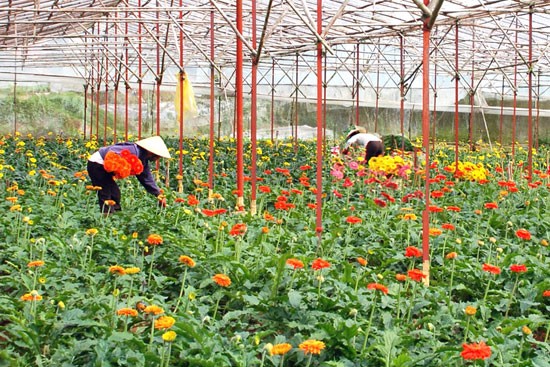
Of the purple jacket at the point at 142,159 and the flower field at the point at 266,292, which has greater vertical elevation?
the purple jacket at the point at 142,159

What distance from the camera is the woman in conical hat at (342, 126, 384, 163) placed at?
1074cm

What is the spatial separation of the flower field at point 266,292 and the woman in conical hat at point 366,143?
311 centimetres

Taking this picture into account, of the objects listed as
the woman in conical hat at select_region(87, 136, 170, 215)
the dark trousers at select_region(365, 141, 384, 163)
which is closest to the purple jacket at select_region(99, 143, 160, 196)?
the woman in conical hat at select_region(87, 136, 170, 215)

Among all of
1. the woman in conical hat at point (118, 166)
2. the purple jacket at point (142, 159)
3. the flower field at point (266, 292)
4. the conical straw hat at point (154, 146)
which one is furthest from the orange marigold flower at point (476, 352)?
the conical straw hat at point (154, 146)

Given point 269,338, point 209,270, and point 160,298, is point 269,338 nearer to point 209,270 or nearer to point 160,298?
point 160,298

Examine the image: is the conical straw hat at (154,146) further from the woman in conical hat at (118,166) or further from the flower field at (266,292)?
the flower field at (266,292)

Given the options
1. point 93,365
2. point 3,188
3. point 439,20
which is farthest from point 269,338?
point 439,20

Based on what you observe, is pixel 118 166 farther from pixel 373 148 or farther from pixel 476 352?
pixel 373 148

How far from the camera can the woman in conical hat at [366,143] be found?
10.7 meters

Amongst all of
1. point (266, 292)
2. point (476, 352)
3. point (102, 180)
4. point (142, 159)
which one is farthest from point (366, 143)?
point (476, 352)

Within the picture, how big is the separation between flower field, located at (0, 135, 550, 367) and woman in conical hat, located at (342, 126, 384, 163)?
3.11 m

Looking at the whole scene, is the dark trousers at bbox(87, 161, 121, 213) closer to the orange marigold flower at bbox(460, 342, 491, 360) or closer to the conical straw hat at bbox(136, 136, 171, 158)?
the conical straw hat at bbox(136, 136, 171, 158)

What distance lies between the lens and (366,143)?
10953mm

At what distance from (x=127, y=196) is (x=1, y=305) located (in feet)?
15.4
